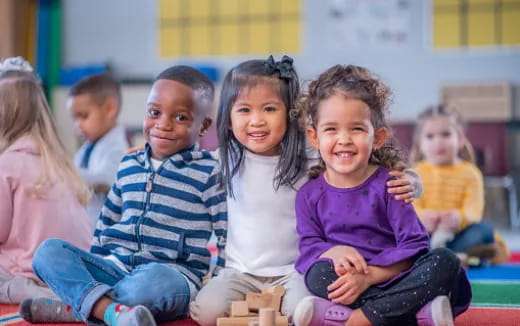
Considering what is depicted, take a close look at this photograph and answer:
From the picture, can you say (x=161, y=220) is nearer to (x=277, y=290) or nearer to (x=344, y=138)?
(x=277, y=290)

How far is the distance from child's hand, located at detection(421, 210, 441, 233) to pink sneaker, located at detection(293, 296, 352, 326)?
132cm

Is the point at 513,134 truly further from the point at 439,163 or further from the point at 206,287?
the point at 206,287

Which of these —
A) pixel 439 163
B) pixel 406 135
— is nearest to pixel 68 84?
pixel 406 135

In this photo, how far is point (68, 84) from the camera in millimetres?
6477

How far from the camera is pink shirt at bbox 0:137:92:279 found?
6.04 feet

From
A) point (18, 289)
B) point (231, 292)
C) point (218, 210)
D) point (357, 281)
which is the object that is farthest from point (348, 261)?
point (18, 289)

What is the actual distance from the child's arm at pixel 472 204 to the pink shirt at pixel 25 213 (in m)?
1.54

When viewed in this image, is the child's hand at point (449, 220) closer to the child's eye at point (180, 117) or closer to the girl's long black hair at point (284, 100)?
the girl's long black hair at point (284, 100)

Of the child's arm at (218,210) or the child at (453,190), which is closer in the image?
the child's arm at (218,210)

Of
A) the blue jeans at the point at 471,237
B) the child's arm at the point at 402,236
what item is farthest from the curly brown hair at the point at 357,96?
the blue jeans at the point at 471,237

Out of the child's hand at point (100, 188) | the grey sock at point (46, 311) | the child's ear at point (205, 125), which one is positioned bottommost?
the grey sock at point (46, 311)

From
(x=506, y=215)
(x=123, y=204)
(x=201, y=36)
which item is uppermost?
(x=201, y=36)

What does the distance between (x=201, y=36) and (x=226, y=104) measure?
4818 millimetres

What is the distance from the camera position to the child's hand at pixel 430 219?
2.65m
